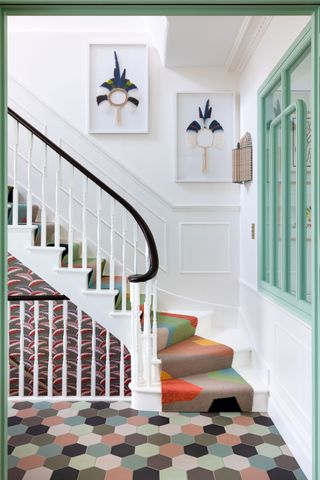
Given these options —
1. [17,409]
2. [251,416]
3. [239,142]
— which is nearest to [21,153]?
[239,142]

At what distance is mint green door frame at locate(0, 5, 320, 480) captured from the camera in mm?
1916

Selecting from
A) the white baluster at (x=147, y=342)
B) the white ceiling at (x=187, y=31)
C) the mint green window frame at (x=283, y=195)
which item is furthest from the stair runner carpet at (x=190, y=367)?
the white ceiling at (x=187, y=31)

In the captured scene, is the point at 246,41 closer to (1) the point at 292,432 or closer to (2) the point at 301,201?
(2) the point at 301,201

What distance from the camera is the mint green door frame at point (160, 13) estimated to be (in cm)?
192

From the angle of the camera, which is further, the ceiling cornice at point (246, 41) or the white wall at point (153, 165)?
the white wall at point (153, 165)

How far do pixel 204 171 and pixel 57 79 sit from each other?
1847 millimetres

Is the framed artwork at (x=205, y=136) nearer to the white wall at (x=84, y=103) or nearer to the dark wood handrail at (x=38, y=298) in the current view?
the white wall at (x=84, y=103)

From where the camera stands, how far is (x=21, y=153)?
15.5 feet

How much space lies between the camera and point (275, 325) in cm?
316

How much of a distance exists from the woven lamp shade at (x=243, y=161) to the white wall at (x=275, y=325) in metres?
0.08

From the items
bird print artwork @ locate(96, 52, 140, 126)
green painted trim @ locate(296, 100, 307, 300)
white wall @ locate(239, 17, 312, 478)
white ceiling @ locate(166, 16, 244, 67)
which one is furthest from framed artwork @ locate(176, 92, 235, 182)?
green painted trim @ locate(296, 100, 307, 300)

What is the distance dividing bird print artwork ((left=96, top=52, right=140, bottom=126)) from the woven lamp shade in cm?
120

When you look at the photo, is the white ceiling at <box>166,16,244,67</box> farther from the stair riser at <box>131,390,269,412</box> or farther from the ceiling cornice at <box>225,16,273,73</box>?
the stair riser at <box>131,390,269,412</box>

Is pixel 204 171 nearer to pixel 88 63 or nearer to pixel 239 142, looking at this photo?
pixel 239 142
